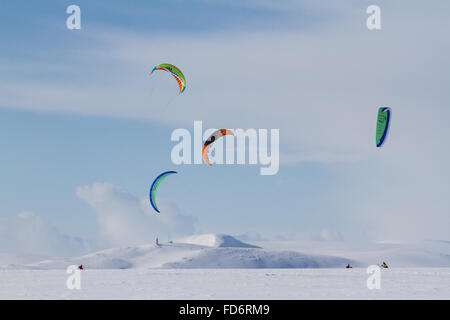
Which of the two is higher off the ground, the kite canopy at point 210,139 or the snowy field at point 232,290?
the kite canopy at point 210,139

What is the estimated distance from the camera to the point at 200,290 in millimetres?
30625

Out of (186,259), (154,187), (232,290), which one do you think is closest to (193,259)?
(186,259)

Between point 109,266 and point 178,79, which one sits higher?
point 178,79

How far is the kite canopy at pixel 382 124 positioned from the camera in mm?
43625

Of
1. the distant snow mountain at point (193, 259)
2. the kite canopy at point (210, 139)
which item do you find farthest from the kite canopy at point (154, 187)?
the distant snow mountain at point (193, 259)

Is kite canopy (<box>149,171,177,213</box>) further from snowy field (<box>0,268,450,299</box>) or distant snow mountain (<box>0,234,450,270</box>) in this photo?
distant snow mountain (<box>0,234,450,270</box>)

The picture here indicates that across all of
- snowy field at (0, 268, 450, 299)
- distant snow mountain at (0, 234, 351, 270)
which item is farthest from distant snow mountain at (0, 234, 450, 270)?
snowy field at (0, 268, 450, 299)

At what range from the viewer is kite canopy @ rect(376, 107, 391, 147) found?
43.6 meters

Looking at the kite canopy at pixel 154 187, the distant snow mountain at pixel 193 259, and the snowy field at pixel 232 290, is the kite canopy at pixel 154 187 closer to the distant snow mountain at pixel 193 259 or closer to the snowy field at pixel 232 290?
the snowy field at pixel 232 290

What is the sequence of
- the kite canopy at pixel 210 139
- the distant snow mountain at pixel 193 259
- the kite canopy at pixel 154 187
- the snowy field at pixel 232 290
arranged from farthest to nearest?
the distant snow mountain at pixel 193 259
the kite canopy at pixel 210 139
the kite canopy at pixel 154 187
the snowy field at pixel 232 290
